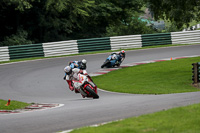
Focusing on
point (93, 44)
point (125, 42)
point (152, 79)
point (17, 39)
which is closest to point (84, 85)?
point (152, 79)

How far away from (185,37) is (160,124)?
2276 cm

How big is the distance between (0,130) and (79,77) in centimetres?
498

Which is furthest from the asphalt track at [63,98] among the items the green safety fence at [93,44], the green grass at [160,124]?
the green safety fence at [93,44]

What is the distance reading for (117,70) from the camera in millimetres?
20078

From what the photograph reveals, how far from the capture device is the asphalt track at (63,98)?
7.93 metres

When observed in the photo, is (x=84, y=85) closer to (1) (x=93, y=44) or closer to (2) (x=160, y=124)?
(2) (x=160, y=124)

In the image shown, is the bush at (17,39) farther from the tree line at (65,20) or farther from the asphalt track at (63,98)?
the asphalt track at (63,98)

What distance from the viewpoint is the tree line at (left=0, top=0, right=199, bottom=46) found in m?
31.5

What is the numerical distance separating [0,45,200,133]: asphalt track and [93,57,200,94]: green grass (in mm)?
1271

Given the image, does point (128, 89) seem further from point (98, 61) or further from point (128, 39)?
point (128, 39)

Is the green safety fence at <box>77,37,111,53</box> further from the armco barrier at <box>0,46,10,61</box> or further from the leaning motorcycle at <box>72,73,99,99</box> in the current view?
the leaning motorcycle at <box>72,73,99,99</box>

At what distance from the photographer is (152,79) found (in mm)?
16719

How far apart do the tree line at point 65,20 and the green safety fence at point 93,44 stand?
162 inches

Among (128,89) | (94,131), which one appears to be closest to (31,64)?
(128,89)
